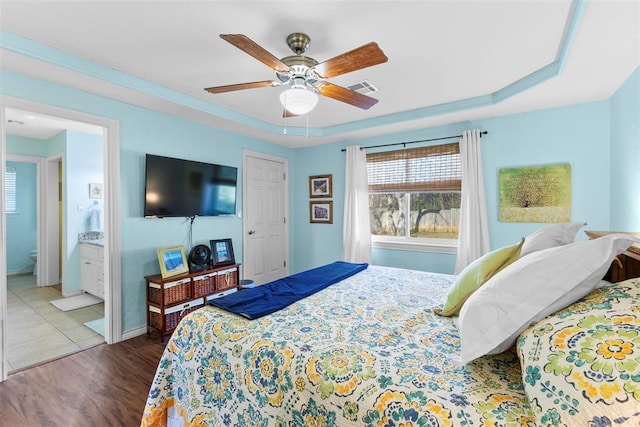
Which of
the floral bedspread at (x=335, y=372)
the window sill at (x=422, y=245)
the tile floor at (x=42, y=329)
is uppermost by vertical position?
the window sill at (x=422, y=245)

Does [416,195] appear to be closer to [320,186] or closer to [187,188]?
[320,186]

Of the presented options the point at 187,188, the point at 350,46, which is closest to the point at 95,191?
the point at 187,188

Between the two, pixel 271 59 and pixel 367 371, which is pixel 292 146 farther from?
pixel 367 371

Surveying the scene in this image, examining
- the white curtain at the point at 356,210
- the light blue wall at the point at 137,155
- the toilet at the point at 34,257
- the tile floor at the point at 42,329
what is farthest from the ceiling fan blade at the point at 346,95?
the toilet at the point at 34,257

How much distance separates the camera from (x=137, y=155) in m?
3.05

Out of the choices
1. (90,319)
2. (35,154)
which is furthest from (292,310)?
(35,154)

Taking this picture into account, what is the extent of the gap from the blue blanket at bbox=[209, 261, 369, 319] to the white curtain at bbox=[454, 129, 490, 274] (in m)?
1.65

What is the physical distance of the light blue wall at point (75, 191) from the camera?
4.35 m

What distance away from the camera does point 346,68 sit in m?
1.82

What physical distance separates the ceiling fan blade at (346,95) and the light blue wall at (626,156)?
197 centimetres

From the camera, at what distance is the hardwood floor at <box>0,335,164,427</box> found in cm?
188

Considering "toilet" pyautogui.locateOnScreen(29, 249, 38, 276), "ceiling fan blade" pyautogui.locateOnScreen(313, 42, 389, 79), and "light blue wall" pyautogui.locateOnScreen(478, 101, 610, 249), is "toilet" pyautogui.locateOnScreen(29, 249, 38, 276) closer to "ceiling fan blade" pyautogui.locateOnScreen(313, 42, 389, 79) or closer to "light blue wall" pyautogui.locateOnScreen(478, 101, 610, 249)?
"ceiling fan blade" pyautogui.locateOnScreen(313, 42, 389, 79)

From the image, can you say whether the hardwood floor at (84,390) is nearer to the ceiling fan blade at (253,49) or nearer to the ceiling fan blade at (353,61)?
the ceiling fan blade at (253,49)

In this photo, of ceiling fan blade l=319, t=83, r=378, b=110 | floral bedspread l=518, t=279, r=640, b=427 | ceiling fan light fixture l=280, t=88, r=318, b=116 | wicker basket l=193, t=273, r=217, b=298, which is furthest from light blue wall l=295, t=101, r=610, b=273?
floral bedspread l=518, t=279, r=640, b=427
